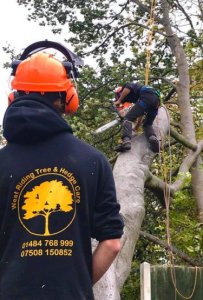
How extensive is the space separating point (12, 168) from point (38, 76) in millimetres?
385

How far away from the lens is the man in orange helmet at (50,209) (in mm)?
1732

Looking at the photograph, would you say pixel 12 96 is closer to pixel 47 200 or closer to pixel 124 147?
pixel 47 200

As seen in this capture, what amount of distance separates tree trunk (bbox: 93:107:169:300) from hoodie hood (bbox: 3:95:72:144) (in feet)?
5.31

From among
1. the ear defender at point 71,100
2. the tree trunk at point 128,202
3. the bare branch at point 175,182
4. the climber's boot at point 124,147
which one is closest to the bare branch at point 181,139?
the bare branch at point 175,182

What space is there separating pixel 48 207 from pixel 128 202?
250cm

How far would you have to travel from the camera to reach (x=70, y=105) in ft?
6.75

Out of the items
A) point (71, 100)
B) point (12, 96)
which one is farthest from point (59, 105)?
point (12, 96)

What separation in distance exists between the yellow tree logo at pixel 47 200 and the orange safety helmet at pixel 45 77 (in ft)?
1.21

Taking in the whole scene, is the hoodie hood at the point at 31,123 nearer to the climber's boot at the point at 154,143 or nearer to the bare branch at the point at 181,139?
the climber's boot at the point at 154,143

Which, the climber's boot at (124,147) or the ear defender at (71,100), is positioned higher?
the climber's boot at (124,147)

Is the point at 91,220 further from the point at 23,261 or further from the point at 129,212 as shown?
the point at 129,212

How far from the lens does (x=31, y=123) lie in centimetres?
182

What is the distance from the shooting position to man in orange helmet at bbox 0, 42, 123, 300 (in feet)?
5.68

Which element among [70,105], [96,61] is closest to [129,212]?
[70,105]
